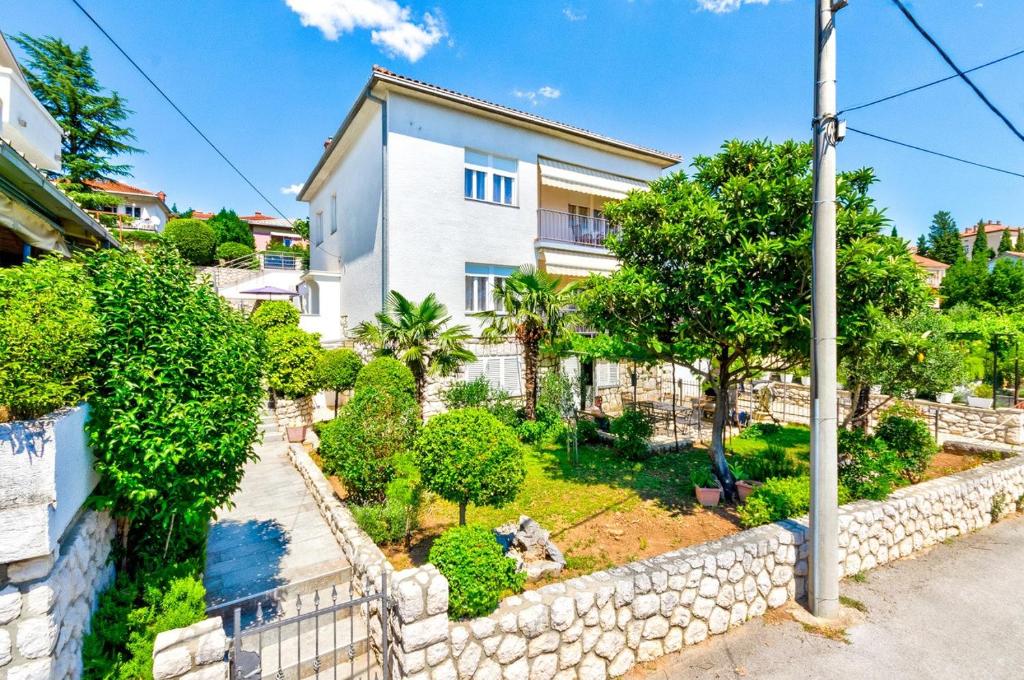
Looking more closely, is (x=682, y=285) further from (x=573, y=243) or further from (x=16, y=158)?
(x=573, y=243)

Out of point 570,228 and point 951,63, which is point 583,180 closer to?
point 570,228

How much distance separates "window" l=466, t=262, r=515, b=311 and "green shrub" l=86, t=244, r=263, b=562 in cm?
1307

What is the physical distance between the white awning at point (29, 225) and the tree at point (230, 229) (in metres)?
40.4

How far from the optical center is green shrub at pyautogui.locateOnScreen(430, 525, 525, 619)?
4.66 meters

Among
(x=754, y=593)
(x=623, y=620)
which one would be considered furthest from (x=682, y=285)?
(x=623, y=620)

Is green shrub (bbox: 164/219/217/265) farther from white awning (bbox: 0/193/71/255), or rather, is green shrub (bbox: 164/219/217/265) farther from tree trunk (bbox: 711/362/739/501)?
tree trunk (bbox: 711/362/739/501)

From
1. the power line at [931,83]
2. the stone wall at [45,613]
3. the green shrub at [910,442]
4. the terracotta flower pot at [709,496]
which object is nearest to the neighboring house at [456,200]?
the terracotta flower pot at [709,496]

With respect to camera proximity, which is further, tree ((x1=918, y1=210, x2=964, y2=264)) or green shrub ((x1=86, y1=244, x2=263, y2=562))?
tree ((x1=918, y1=210, x2=964, y2=264))

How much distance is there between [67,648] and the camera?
3.43m

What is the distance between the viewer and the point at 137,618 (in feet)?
14.2

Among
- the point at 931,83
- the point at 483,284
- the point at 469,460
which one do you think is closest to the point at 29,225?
the point at 469,460

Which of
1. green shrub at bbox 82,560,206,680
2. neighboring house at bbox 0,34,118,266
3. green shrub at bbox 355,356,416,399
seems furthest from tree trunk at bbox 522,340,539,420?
green shrub at bbox 82,560,206,680

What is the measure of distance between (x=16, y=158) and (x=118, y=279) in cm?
213

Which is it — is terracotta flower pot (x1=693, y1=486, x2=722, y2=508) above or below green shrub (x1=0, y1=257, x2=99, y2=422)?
below
